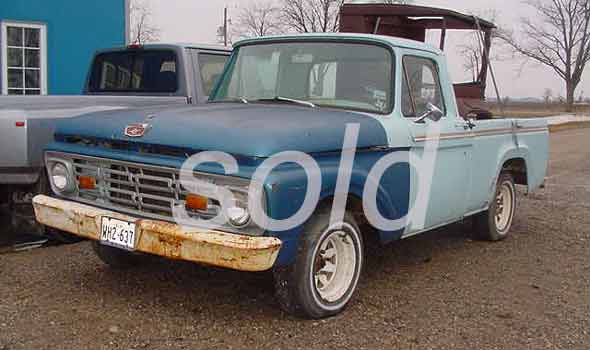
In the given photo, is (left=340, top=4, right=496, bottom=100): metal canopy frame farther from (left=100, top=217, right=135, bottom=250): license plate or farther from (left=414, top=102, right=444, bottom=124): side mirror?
(left=100, top=217, right=135, bottom=250): license plate

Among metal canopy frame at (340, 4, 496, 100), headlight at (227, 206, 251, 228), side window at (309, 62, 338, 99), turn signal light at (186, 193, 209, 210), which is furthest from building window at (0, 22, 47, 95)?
headlight at (227, 206, 251, 228)

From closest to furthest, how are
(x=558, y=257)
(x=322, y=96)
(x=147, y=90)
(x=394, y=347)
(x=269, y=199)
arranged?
(x=269, y=199) → (x=394, y=347) → (x=322, y=96) → (x=558, y=257) → (x=147, y=90)

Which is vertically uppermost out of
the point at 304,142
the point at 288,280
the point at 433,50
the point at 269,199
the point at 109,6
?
the point at 109,6

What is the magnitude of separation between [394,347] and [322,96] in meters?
1.95

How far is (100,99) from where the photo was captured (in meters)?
5.94

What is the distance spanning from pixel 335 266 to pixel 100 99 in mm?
2794

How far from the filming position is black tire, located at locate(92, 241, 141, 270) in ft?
16.9

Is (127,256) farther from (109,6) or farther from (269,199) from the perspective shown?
(109,6)

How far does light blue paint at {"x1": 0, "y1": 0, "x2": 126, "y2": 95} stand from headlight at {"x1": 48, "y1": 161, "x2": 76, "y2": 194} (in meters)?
7.67

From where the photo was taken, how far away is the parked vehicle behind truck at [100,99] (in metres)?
5.11

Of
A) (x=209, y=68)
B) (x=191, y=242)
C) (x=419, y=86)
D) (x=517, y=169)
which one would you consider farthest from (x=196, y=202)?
(x=517, y=169)

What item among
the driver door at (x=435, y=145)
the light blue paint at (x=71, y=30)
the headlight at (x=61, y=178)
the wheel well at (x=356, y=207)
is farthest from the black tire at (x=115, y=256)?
the light blue paint at (x=71, y=30)

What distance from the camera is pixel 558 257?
620 cm

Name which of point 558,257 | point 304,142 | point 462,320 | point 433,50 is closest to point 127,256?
point 304,142
